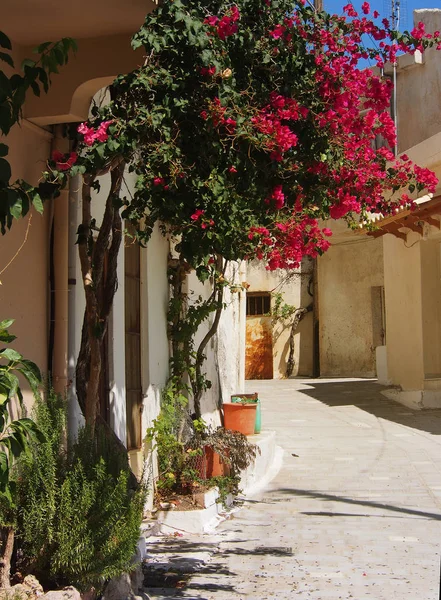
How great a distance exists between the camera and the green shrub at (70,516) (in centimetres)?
427

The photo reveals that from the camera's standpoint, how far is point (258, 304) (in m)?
24.1

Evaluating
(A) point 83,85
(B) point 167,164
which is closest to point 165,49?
(B) point 167,164

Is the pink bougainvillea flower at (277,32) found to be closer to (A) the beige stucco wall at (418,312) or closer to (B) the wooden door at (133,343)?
(B) the wooden door at (133,343)

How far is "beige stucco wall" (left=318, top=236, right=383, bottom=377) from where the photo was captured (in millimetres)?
22734

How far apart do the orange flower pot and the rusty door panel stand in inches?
485

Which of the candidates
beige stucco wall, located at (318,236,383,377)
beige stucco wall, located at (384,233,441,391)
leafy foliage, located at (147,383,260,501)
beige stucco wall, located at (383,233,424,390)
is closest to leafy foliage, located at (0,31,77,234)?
leafy foliage, located at (147,383,260,501)

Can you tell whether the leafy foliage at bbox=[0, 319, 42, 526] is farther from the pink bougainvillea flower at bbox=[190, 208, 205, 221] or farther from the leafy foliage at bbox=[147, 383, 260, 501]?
the leafy foliage at bbox=[147, 383, 260, 501]

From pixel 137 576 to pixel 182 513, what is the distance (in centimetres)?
227

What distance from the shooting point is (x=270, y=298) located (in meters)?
23.9

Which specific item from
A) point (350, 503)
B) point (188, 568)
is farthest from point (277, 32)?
point (350, 503)

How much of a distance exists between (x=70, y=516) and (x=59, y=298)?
6.02 ft

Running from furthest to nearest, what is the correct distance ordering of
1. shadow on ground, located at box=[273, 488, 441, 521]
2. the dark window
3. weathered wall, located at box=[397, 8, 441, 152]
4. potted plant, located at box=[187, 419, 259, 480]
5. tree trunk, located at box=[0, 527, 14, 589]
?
the dark window < weathered wall, located at box=[397, 8, 441, 152] < potted plant, located at box=[187, 419, 259, 480] < shadow on ground, located at box=[273, 488, 441, 521] < tree trunk, located at box=[0, 527, 14, 589]

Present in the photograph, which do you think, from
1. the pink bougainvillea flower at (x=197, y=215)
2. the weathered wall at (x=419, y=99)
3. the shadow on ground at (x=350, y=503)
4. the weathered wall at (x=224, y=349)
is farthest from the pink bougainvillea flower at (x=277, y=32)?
the weathered wall at (x=419, y=99)

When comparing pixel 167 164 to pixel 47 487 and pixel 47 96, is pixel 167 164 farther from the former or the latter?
pixel 47 487
